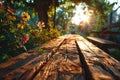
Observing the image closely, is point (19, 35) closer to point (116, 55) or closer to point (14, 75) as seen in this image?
point (14, 75)

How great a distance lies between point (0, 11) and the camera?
371cm

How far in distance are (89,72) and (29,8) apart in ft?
36.0

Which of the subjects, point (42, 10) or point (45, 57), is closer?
point (45, 57)

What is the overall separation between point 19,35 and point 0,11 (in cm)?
66

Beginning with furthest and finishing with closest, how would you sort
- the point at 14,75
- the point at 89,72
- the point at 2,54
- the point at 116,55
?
the point at 116,55, the point at 2,54, the point at 89,72, the point at 14,75

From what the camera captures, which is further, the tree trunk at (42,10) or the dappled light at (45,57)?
the tree trunk at (42,10)

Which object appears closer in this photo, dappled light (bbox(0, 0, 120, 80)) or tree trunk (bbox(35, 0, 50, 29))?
dappled light (bbox(0, 0, 120, 80))

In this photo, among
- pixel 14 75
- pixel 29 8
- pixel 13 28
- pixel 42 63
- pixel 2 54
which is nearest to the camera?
pixel 14 75

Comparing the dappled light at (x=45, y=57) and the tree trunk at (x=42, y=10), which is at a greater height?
the tree trunk at (x=42, y=10)

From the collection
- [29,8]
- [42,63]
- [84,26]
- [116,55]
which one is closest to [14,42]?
[42,63]

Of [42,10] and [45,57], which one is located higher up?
[42,10]

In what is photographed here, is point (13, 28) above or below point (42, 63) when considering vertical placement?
above

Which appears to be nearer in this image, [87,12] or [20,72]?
[20,72]

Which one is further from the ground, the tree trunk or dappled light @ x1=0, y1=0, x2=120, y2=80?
the tree trunk
